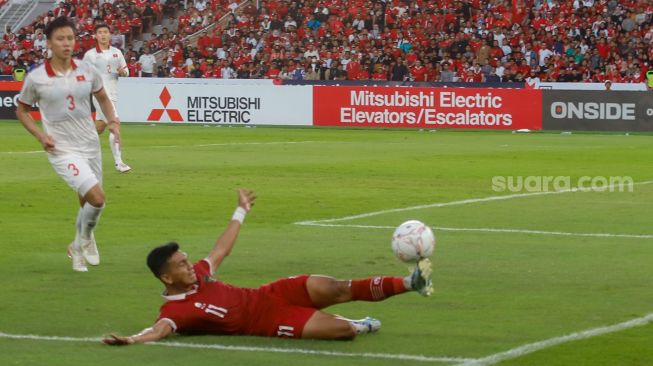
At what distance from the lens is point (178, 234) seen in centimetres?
1532

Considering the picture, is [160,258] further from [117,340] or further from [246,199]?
[246,199]

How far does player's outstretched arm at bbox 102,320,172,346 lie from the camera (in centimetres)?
891

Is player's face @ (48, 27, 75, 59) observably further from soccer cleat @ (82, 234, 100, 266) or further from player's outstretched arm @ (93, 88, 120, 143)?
Result: soccer cleat @ (82, 234, 100, 266)

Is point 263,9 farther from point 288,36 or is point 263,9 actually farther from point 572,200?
point 572,200

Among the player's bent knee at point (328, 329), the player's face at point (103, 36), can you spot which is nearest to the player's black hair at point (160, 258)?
the player's bent knee at point (328, 329)

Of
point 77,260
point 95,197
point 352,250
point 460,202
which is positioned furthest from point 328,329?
point 460,202

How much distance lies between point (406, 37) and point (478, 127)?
10516mm

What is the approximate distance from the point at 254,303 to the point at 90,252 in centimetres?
395

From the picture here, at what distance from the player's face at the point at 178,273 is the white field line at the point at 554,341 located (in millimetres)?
2019

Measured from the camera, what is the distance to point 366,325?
9.41 m

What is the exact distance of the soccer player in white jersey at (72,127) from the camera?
12461 mm

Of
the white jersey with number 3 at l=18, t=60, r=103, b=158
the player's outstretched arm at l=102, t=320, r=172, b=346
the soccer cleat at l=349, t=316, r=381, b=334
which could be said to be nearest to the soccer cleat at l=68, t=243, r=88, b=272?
the white jersey with number 3 at l=18, t=60, r=103, b=158

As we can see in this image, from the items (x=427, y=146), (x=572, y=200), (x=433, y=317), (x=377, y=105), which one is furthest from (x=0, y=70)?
(x=433, y=317)

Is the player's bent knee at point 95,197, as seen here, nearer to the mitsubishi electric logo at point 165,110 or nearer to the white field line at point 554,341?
the white field line at point 554,341
